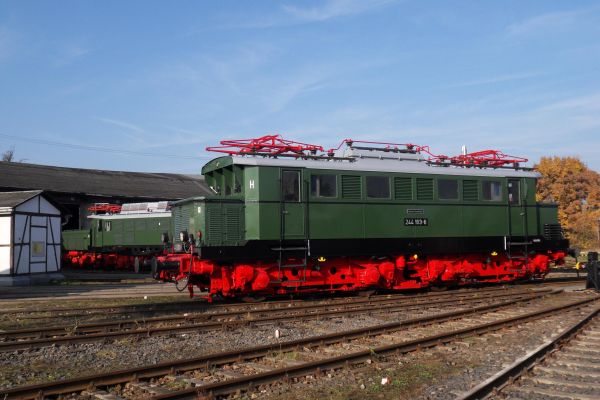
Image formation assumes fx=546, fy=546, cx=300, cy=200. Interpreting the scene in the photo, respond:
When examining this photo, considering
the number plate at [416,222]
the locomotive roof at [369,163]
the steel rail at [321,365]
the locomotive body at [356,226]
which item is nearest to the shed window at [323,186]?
the locomotive body at [356,226]

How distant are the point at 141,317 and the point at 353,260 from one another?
596 cm

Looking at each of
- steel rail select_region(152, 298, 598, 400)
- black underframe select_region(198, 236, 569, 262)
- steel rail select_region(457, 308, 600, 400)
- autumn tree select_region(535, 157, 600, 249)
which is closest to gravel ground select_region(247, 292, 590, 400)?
steel rail select_region(152, 298, 598, 400)

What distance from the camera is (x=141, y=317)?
12117 mm

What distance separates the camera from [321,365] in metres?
7.54

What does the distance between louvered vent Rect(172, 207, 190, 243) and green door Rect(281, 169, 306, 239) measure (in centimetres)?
256

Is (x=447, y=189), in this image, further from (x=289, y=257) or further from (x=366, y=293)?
(x=289, y=257)

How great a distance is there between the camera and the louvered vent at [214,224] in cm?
1334

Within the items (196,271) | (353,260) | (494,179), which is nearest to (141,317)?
(196,271)

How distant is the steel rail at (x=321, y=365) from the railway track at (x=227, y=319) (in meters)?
2.96

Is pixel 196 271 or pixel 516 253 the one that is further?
pixel 516 253

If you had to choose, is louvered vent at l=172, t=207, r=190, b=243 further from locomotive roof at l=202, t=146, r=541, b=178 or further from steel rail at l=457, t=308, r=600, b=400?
steel rail at l=457, t=308, r=600, b=400

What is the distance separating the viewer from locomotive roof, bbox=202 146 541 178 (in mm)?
14016

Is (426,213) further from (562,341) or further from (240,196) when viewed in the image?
(562,341)

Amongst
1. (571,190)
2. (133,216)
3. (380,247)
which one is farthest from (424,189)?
(571,190)
